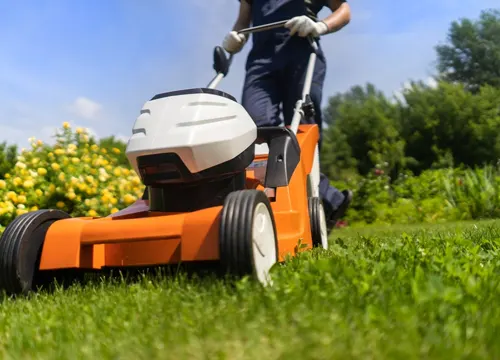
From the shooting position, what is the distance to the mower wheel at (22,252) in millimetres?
1922

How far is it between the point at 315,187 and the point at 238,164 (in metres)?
1.07

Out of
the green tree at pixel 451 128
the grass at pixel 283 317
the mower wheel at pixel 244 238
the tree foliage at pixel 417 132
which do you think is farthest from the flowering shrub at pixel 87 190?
the green tree at pixel 451 128

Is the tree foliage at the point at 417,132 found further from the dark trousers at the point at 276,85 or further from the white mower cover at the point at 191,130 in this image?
the white mower cover at the point at 191,130

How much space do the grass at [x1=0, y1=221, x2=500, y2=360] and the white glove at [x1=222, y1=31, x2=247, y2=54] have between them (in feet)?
6.12

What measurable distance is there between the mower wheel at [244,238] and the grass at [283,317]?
6cm

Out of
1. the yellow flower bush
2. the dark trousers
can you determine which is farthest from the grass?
the yellow flower bush

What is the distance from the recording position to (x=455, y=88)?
827 inches

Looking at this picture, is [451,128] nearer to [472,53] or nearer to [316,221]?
[472,53]

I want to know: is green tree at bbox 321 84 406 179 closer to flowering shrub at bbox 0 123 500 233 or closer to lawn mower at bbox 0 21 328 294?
flowering shrub at bbox 0 123 500 233

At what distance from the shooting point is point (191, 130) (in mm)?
1957

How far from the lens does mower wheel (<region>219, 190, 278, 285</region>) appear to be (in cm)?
167

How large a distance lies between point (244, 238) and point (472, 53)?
2871 centimetres

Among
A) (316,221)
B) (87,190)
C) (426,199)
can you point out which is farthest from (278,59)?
(426,199)

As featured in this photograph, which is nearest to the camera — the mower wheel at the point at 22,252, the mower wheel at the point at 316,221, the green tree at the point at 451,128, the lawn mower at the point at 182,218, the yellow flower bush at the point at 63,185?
the lawn mower at the point at 182,218
